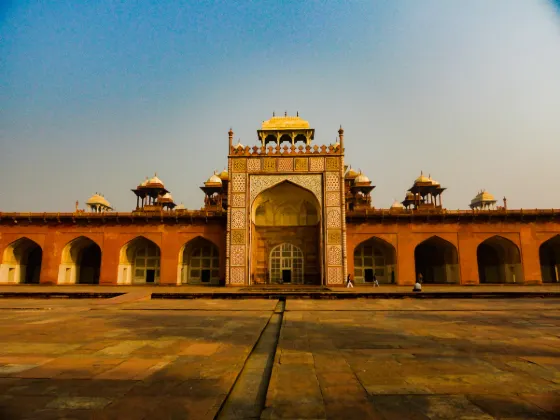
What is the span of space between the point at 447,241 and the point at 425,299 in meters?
9.60

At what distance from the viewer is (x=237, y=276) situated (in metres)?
19.2

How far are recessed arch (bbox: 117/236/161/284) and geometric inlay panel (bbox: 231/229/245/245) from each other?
6037mm

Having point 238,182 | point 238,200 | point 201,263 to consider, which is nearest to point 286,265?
point 238,200

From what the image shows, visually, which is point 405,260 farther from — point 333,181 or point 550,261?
point 550,261

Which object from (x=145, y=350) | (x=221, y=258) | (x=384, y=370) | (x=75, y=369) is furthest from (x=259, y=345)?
(x=221, y=258)

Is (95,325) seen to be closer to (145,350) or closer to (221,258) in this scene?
(145,350)

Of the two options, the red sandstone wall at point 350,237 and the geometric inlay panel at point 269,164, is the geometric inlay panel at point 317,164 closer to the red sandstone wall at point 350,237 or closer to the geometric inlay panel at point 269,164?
the geometric inlay panel at point 269,164

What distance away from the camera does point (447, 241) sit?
2092 cm

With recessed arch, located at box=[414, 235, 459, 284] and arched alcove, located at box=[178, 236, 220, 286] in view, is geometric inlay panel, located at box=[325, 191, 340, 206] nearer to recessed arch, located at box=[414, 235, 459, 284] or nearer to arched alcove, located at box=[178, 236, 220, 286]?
recessed arch, located at box=[414, 235, 459, 284]

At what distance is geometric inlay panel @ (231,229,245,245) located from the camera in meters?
19.4

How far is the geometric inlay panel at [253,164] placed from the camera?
2009 centimetres

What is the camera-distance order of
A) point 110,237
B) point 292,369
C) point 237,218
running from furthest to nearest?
1. point 110,237
2. point 237,218
3. point 292,369

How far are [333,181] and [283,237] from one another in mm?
4925

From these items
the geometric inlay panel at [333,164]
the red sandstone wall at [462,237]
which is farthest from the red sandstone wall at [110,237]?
the red sandstone wall at [462,237]
